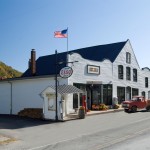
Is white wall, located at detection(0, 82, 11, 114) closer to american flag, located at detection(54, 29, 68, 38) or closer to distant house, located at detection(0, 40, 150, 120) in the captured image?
distant house, located at detection(0, 40, 150, 120)

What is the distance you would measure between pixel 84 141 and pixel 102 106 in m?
19.0

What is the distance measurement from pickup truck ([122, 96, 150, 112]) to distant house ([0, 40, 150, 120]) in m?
3.98

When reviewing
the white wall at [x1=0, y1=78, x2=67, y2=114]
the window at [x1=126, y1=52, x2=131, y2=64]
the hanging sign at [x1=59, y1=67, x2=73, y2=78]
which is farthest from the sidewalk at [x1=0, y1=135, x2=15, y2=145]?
the window at [x1=126, y1=52, x2=131, y2=64]

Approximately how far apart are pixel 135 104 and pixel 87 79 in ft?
19.9

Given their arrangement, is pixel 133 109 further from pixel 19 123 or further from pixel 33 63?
pixel 19 123

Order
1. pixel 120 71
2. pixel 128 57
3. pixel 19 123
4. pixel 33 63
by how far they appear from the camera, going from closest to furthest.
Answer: pixel 19 123, pixel 33 63, pixel 120 71, pixel 128 57

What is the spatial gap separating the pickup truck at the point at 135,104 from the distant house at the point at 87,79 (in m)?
Result: 3.98

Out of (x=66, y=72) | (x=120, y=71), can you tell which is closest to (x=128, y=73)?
(x=120, y=71)

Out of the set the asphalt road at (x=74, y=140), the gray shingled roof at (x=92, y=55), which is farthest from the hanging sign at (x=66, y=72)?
the gray shingled roof at (x=92, y=55)

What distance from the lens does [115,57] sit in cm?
3916

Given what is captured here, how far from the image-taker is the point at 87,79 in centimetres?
3234

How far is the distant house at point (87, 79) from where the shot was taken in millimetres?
30141

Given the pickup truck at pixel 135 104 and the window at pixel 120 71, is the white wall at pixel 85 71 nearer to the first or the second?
the window at pixel 120 71

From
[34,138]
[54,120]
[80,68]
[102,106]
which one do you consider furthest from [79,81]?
[34,138]
